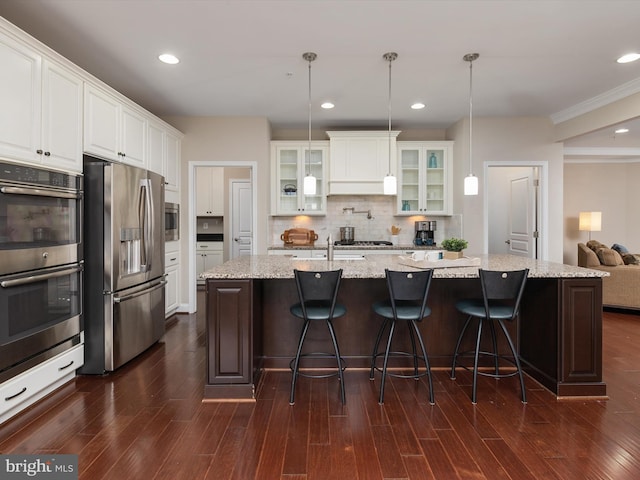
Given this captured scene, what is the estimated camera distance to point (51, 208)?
2557 millimetres

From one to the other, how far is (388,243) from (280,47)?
10.5 ft

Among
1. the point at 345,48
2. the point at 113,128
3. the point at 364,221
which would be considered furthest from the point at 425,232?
the point at 113,128

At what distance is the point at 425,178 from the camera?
5.44m

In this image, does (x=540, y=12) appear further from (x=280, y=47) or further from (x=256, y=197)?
(x=256, y=197)

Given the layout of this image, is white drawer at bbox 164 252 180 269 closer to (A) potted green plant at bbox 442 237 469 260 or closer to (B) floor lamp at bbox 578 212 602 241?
(A) potted green plant at bbox 442 237 469 260

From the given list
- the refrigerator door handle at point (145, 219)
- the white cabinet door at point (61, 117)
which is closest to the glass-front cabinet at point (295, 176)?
the refrigerator door handle at point (145, 219)

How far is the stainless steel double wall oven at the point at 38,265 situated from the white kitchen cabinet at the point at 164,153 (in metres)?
1.46

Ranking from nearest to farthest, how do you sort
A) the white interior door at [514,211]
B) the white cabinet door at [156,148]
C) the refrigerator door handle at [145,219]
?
1. the refrigerator door handle at [145,219]
2. the white cabinet door at [156,148]
3. the white interior door at [514,211]

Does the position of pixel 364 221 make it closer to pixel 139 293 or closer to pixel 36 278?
pixel 139 293

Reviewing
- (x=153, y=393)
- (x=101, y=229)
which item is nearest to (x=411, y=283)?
(x=153, y=393)

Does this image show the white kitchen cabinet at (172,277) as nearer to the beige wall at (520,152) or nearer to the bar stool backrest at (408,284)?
the bar stool backrest at (408,284)

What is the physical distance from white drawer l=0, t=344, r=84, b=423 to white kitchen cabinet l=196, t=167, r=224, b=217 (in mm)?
4378

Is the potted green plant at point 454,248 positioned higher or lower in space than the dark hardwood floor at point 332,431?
higher

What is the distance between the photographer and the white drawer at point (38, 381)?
2.23 m
